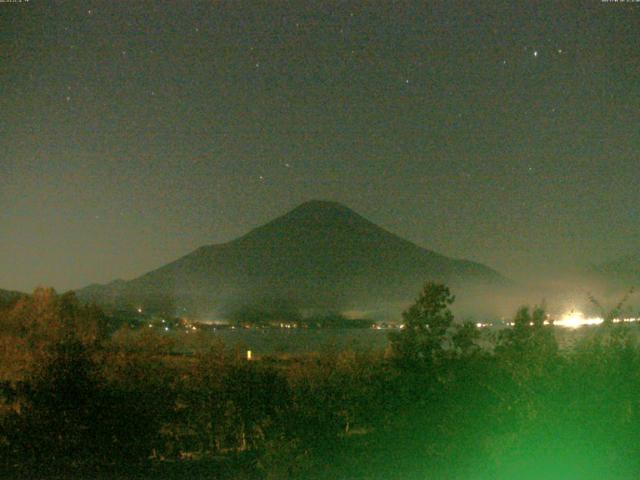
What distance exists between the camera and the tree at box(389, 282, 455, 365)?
12789 mm

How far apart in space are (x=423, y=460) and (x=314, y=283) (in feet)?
226

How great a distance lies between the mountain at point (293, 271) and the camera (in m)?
58.0

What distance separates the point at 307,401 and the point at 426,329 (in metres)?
2.18

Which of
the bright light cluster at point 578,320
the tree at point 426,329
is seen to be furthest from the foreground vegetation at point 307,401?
the bright light cluster at point 578,320

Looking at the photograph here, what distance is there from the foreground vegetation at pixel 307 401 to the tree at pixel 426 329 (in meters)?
0.02

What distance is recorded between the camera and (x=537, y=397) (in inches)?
352

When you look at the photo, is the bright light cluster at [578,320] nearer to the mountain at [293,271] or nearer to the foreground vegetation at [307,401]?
the foreground vegetation at [307,401]

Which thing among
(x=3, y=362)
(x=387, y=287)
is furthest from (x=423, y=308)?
(x=387, y=287)

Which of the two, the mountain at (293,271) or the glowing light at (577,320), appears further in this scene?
the mountain at (293,271)

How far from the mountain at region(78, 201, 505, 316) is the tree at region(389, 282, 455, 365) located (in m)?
29.5

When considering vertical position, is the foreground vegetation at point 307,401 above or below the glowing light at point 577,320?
below

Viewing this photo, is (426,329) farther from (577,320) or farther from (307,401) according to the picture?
(577,320)

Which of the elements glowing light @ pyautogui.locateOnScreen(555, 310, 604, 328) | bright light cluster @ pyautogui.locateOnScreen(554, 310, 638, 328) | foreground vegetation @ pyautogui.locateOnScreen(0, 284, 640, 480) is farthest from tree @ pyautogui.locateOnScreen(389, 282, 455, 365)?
glowing light @ pyautogui.locateOnScreen(555, 310, 604, 328)

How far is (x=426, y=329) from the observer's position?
42.2ft
